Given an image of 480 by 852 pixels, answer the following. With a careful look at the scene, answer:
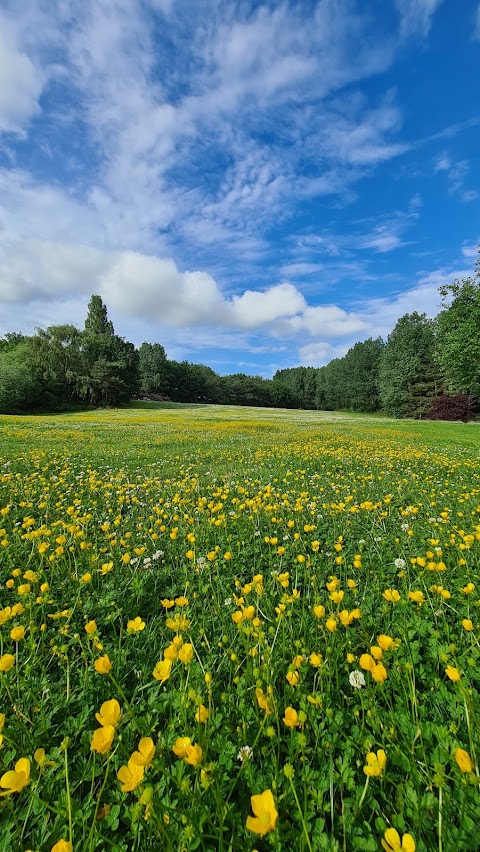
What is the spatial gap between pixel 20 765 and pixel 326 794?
1.21 m

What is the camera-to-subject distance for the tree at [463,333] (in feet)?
88.1

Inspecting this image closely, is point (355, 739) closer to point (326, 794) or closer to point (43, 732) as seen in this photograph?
point (326, 794)

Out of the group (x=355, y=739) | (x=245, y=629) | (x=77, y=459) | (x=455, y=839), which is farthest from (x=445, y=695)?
(x=77, y=459)

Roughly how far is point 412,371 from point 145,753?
5824 centimetres

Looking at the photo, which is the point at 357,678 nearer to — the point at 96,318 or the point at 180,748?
the point at 180,748

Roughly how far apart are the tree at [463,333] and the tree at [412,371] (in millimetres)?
20359

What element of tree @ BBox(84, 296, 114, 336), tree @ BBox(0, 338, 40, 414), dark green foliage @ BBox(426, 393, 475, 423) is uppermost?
tree @ BBox(84, 296, 114, 336)

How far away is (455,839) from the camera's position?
3.80ft

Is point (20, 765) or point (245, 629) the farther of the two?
point (245, 629)

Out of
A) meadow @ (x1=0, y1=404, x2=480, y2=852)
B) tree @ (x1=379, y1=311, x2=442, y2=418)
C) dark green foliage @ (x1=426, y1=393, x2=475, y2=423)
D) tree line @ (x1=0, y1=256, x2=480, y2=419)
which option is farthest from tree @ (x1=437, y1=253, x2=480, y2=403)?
meadow @ (x1=0, y1=404, x2=480, y2=852)

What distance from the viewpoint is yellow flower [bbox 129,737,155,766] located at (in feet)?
3.39

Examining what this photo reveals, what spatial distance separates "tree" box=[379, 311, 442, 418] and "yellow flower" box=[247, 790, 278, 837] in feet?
181

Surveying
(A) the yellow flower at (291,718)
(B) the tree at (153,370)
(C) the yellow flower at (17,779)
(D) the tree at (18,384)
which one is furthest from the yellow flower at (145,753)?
(B) the tree at (153,370)

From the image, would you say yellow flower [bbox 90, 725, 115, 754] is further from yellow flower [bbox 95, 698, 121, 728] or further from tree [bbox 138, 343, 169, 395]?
tree [bbox 138, 343, 169, 395]
